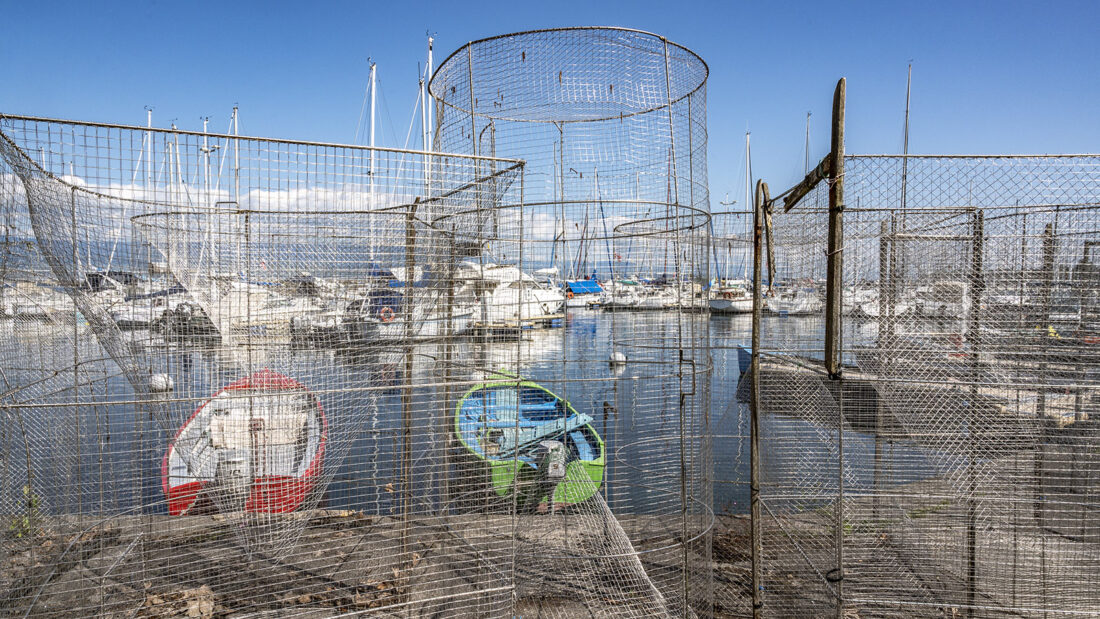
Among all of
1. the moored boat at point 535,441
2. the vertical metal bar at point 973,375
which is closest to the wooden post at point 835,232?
the vertical metal bar at point 973,375

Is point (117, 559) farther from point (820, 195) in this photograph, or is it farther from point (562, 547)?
point (820, 195)

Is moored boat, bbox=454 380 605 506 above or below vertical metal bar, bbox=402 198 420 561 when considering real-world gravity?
below

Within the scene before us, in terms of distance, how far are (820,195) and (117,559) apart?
17.1ft

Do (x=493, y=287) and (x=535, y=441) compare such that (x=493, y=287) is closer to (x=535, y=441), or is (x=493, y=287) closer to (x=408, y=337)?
(x=408, y=337)

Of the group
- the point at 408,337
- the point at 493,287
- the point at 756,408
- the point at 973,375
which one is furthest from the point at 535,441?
the point at 973,375

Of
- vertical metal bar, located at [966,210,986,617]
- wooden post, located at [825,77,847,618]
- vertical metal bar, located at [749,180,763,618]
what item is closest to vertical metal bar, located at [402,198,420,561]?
vertical metal bar, located at [749,180,763,618]

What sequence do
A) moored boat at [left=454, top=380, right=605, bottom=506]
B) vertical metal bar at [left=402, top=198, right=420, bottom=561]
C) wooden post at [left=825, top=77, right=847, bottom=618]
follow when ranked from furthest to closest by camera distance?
moored boat at [left=454, top=380, right=605, bottom=506], vertical metal bar at [left=402, top=198, right=420, bottom=561], wooden post at [left=825, top=77, right=847, bottom=618]

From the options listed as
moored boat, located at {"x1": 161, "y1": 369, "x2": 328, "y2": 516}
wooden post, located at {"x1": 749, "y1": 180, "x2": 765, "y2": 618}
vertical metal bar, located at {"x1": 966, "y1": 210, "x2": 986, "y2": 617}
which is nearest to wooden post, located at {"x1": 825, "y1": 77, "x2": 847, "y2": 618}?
wooden post, located at {"x1": 749, "y1": 180, "x2": 765, "y2": 618}

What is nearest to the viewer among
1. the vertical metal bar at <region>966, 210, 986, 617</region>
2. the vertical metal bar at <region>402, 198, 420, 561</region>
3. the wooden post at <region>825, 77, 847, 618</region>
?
the wooden post at <region>825, 77, 847, 618</region>

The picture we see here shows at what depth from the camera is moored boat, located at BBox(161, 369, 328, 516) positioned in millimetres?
4188

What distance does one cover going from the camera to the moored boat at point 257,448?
4.19 meters

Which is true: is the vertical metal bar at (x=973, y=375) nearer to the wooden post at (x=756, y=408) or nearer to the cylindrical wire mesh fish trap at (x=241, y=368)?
the wooden post at (x=756, y=408)

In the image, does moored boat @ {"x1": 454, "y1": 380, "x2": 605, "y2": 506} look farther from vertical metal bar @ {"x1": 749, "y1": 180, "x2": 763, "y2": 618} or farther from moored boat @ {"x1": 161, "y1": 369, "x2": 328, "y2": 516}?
vertical metal bar @ {"x1": 749, "y1": 180, "x2": 763, "y2": 618}

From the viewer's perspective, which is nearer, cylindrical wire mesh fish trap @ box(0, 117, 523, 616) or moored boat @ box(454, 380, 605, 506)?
cylindrical wire mesh fish trap @ box(0, 117, 523, 616)
